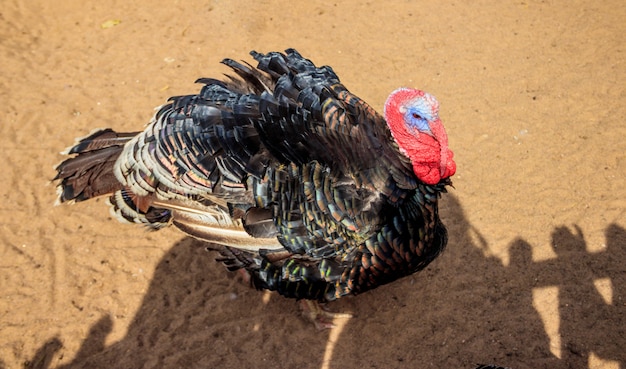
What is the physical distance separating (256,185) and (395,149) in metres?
1.00

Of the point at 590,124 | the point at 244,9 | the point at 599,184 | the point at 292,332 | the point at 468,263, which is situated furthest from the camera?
the point at 244,9

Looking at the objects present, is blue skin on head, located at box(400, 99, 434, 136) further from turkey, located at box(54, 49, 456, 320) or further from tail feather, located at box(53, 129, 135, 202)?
tail feather, located at box(53, 129, 135, 202)

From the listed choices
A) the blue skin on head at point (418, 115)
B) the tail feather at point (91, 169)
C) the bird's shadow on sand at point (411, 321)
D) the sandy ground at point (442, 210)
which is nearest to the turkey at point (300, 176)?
the blue skin on head at point (418, 115)

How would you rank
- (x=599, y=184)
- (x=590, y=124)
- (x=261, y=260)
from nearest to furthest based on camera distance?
1. (x=261, y=260)
2. (x=599, y=184)
3. (x=590, y=124)

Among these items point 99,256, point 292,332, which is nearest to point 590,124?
point 292,332

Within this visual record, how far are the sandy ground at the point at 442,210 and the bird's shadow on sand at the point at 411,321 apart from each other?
0.01 meters

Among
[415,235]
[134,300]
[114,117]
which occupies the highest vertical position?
[415,235]

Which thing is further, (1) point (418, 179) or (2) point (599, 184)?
(2) point (599, 184)

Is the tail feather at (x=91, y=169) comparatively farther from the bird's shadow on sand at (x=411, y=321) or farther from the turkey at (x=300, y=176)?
the bird's shadow on sand at (x=411, y=321)

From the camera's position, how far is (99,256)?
189 inches

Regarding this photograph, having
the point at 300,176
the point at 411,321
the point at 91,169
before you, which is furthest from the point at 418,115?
the point at 91,169

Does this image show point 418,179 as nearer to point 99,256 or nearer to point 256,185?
point 256,185

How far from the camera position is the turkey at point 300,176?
3.21 metres

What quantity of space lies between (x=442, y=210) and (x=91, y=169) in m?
3.38
